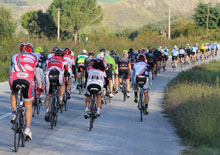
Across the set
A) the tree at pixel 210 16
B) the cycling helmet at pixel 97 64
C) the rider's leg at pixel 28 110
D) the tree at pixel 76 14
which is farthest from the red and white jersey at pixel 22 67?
the tree at pixel 210 16

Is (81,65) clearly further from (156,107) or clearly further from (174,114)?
(174,114)

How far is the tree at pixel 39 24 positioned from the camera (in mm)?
79938

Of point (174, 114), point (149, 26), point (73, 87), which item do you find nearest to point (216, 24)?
point (149, 26)

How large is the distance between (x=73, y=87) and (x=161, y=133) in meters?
11.9

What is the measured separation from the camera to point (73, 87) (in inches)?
877

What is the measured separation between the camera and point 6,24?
36.8 meters

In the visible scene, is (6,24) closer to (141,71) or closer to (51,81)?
(141,71)

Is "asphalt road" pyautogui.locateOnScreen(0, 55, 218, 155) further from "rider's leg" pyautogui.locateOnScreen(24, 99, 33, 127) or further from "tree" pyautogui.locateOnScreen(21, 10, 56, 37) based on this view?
"tree" pyautogui.locateOnScreen(21, 10, 56, 37)

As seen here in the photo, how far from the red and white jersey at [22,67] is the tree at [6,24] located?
28.2 m

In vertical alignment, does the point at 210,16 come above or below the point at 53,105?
above

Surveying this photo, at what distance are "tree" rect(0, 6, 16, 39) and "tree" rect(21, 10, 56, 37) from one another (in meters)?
41.5

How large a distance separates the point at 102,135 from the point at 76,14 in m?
69.3

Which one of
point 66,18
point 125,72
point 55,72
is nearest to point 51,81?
point 55,72

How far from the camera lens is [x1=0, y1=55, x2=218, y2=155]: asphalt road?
876 cm
